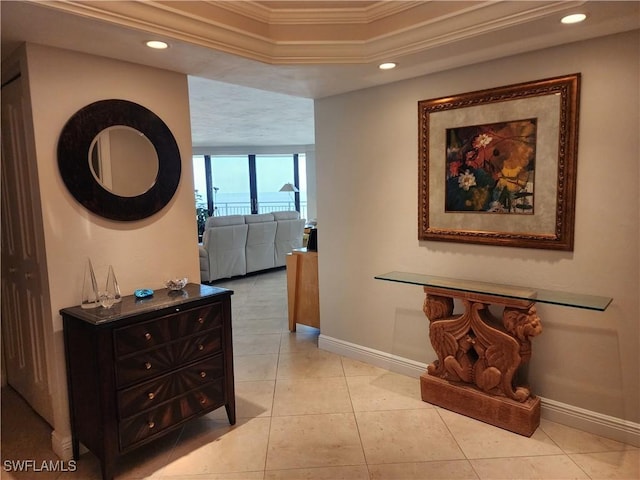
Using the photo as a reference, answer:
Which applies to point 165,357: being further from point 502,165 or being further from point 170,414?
point 502,165

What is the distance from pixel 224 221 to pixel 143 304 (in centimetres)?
422

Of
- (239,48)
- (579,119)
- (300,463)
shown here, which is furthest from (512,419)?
(239,48)

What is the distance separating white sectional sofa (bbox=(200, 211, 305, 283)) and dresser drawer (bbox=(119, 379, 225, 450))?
391 cm

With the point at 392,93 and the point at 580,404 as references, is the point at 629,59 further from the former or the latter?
the point at 580,404

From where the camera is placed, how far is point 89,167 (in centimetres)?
224

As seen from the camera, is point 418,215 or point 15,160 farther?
point 418,215

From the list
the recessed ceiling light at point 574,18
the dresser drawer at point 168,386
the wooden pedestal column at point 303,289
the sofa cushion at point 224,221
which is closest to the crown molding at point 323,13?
the recessed ceiling light at point 574,18

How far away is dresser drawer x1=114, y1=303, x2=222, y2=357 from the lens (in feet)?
6.67

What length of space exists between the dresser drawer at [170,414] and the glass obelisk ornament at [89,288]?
67 cm

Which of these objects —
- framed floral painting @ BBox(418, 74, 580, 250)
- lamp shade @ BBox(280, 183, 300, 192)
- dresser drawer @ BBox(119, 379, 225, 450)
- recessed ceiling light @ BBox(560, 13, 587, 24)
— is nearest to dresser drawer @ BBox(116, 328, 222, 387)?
dresser drawer @ BBox(119, 379, 225, 450)

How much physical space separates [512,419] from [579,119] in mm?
1776

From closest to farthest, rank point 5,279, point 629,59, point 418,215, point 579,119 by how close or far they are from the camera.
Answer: point 629,59 → point 579,119 → point 5,279 → point 418,215

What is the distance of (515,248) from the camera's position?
2.56 m

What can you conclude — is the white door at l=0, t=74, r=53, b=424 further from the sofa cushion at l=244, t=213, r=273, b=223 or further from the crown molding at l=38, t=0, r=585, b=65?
the sofa cushion at l=244, t=213, r=273, b=223
